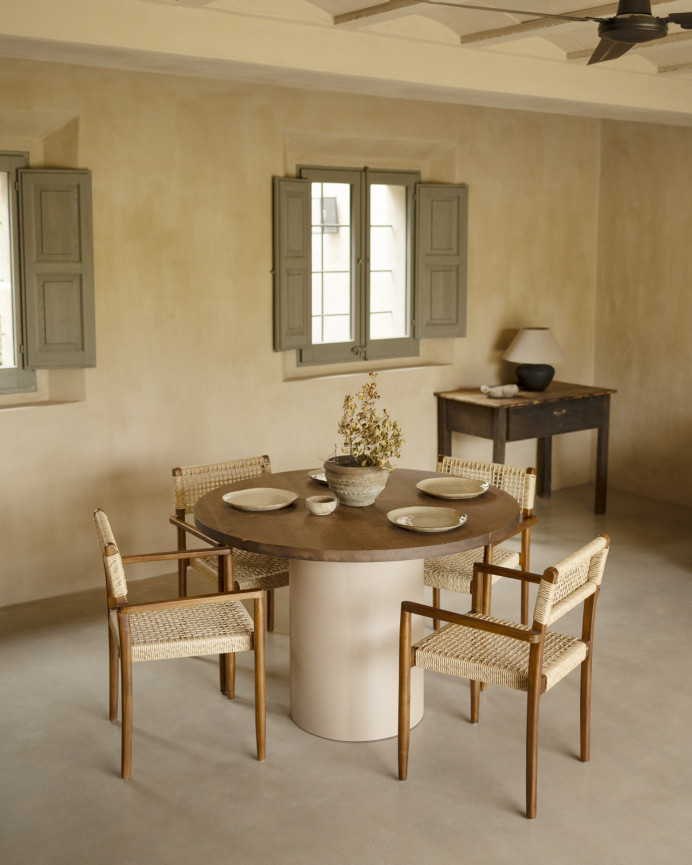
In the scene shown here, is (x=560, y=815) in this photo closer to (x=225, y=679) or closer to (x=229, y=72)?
(x=225, y=679)

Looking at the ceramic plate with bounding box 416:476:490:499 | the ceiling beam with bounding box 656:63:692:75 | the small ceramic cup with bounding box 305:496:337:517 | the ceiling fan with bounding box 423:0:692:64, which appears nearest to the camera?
the ceiling fan with bounding box 423:0:692:64

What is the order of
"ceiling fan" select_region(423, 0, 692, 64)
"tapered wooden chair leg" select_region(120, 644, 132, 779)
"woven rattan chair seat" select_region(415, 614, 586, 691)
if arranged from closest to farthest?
"ceiling fan" select_region(423, 0, 692, 64) < "woven rattan chair seat" select_region(415, 614, 586, 691) < "tapered wooden chair leg" select_region(120, 644, 132, 779)

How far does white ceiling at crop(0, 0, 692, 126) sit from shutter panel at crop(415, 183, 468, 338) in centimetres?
89

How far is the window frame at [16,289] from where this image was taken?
4941 millimetres

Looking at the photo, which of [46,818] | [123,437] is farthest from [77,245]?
[46,818]

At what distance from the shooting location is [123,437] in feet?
17.5

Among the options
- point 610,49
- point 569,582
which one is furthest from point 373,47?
point 569,582

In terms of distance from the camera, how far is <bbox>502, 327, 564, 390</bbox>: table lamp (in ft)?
21.3

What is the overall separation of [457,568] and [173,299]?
231cm

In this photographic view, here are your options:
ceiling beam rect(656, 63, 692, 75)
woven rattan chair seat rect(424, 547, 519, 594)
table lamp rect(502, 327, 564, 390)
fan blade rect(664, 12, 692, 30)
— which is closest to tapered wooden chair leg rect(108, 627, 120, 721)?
woven rattan chair seat rect(424, 547, 519, 594)

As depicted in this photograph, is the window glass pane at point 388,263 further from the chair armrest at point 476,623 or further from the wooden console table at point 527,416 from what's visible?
the chair armrest at point 476,623

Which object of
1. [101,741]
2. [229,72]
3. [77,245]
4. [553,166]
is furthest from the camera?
[553,166]

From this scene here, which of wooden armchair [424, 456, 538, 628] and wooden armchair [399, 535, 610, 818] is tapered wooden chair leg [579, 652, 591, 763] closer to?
wooden armchair [399, 535, 610, 818]

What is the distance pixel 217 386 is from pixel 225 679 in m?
2.02
